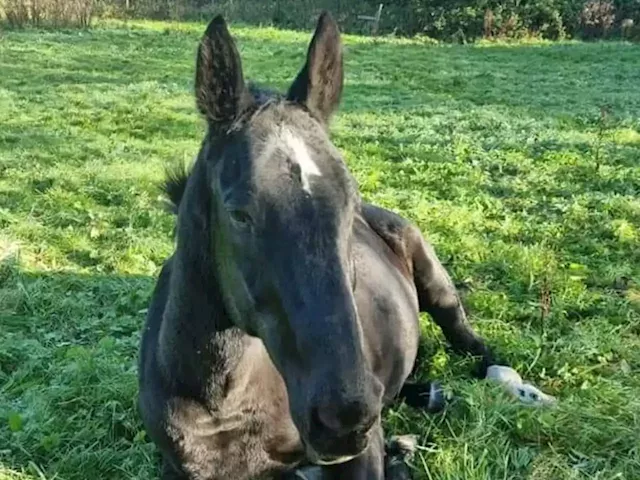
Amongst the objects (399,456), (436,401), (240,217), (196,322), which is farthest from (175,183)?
(436,401)

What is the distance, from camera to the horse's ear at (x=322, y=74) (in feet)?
8.29

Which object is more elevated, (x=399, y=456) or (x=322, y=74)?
(x=322, y=74)

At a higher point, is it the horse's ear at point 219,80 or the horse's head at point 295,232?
the horse's ear at point 219,80

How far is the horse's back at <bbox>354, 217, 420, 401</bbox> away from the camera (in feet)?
12.0

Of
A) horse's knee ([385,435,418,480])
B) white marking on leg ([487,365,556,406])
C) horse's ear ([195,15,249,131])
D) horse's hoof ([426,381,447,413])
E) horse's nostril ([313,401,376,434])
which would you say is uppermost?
horse's ear ([195,15,249,131])

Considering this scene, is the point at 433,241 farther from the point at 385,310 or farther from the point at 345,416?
the point at 345,416

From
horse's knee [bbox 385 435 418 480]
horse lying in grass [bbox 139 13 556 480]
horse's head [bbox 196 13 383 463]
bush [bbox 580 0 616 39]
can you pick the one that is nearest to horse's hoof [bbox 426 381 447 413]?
horse's knee [bbox 385 435 418 480]

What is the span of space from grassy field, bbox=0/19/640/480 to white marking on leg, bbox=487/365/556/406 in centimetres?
10

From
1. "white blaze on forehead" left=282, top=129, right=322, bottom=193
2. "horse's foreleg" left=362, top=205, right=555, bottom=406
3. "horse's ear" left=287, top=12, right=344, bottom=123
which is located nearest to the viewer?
"white blaze on forehead" left=282, top=129, right=322, bottom=193

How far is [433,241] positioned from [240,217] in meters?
4.25

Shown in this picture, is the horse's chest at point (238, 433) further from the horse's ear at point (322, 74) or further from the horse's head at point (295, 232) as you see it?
the horse's ear at point (322, 74)

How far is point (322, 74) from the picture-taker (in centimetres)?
257

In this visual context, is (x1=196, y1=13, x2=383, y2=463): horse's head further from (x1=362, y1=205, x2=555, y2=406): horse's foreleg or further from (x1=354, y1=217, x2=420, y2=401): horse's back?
(x1=362, y1=205, x2=555, y2=406): horse's foreleg

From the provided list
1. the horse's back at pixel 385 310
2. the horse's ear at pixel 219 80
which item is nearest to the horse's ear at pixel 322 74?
the horse's ear at pixel 219 80
